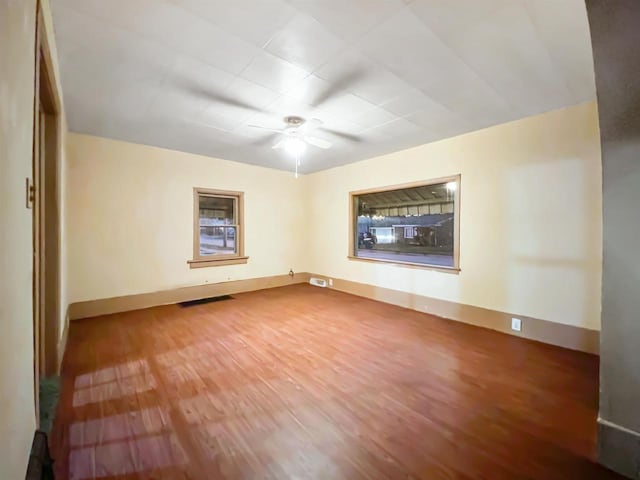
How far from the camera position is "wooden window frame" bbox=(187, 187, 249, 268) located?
494cm

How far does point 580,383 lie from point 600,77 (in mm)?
2357

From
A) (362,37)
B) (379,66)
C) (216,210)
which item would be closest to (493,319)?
(379,66)

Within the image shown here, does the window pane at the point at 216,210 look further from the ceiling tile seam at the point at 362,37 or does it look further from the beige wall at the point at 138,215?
the ceiling tile seam at the point at 362,37

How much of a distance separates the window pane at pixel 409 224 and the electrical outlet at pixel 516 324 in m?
1.02

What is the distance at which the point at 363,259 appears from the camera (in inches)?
208

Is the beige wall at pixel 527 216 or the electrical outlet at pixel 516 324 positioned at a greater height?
the beige wall at pixel 527 216

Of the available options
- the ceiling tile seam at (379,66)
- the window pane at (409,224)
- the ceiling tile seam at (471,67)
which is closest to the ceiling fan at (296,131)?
the ceiling tile seam at (379,66)

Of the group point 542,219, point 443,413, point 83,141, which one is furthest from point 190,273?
point 542,219

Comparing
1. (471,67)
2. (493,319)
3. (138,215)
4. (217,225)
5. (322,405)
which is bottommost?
(322,405)

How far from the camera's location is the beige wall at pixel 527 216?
2.88 metres

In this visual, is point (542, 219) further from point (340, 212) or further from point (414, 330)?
point (340, 212)

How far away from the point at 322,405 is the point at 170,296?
367 centimetres

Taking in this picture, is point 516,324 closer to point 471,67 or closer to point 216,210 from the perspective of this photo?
point 471,67

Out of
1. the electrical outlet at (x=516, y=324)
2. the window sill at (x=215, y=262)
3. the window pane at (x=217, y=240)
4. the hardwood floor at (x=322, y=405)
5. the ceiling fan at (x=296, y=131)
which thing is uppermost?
the ceiling fan at (x=296, y=131)
